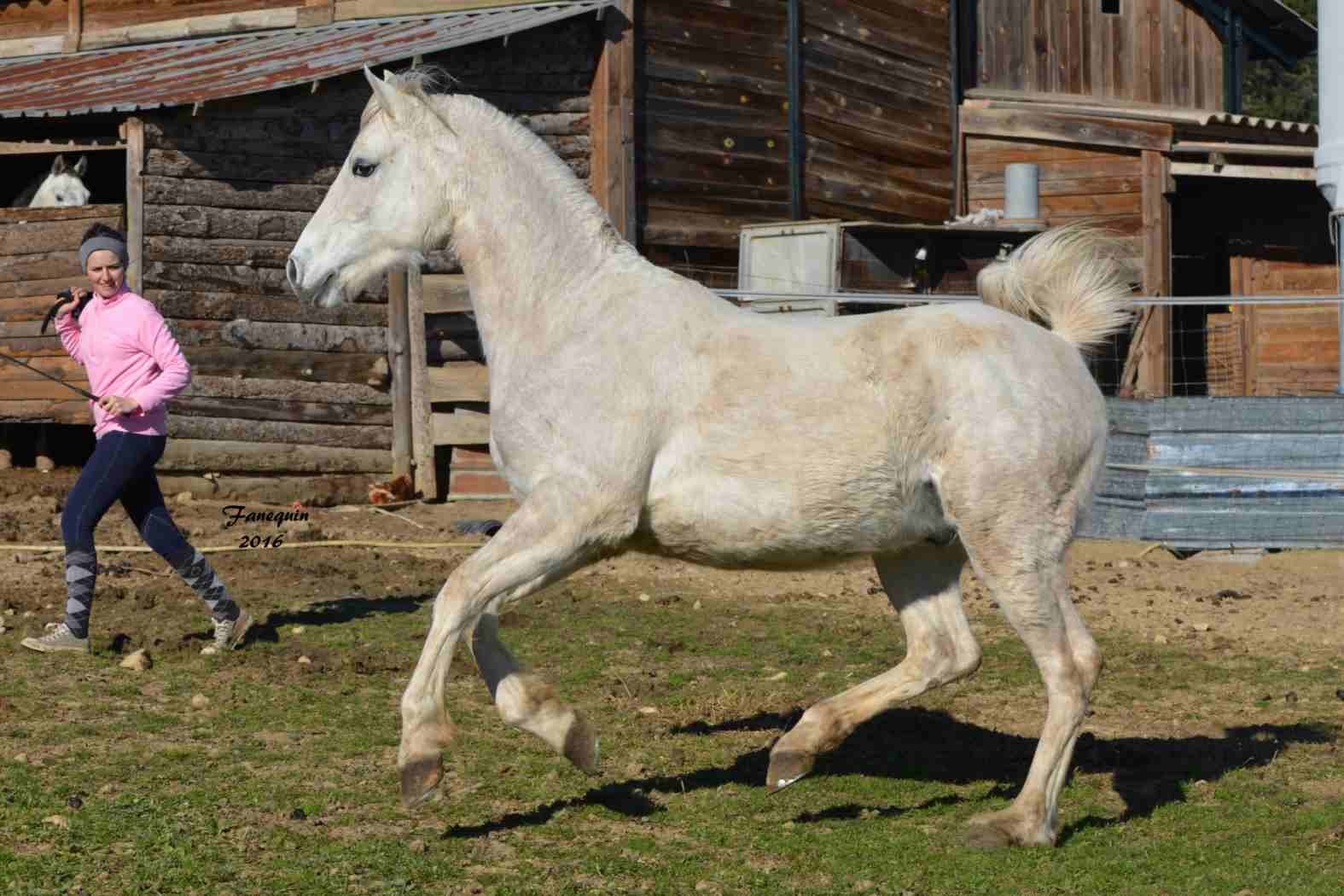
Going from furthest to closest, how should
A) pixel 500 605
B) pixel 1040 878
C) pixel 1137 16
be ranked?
pixel 1137 16
pixel 500 605
pixel 1040 878

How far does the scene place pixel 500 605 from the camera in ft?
18.2

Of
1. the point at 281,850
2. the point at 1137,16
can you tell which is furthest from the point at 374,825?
the point at 1137,16

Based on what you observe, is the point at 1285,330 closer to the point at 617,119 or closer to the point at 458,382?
the point at 617,119

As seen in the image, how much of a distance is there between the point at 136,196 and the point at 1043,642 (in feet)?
38.6

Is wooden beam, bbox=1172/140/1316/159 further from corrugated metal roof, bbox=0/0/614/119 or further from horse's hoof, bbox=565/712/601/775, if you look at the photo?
horse's hoof, bbox=565/712/601/775

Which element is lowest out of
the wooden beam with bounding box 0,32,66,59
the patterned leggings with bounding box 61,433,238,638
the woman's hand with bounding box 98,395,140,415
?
the patterned leggings with bounding box 61,433,238,638

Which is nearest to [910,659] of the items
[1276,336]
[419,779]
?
[419,779]

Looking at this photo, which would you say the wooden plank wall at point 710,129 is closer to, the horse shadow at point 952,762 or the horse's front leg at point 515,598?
the horse shadow at point 952,762

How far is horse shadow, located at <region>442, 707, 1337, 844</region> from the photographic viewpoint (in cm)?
596

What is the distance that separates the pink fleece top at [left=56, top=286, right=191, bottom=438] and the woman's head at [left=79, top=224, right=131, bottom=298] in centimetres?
6

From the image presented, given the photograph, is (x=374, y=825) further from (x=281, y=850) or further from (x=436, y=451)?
(x=436, y=451)

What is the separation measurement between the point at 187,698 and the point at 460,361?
9023mm

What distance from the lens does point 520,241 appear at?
6125mm

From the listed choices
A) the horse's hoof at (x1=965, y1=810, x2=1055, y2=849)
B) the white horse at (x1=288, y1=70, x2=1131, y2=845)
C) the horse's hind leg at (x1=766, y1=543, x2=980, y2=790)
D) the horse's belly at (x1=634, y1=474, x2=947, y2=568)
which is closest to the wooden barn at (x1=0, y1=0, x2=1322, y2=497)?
the white horse at (x1=288, y1=70, x2=1131, y2=845)
